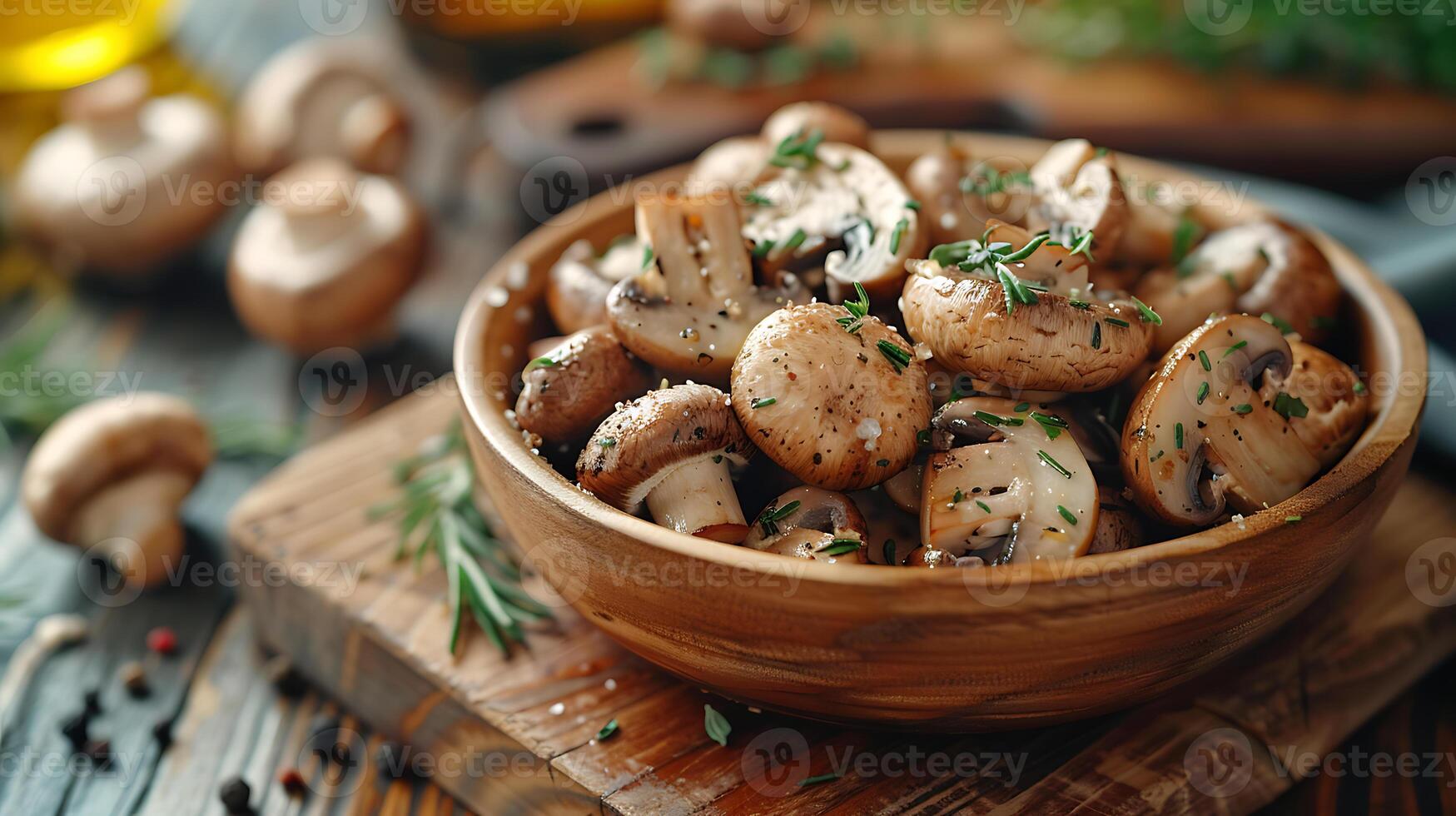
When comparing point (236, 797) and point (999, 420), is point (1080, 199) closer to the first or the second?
point (999, 420)

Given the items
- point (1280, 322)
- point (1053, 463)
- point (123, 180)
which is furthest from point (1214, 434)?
point (123, 180)

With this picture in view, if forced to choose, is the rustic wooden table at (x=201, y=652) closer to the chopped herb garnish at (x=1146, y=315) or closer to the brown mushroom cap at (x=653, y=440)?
the brown mushroom cap at (x=653, y=440)

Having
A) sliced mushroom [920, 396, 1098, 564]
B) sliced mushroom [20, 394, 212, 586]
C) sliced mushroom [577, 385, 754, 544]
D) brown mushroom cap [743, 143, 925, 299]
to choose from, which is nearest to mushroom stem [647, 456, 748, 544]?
sliced mushroom [577, 385, 754, 544]

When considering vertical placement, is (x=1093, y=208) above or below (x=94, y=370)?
above

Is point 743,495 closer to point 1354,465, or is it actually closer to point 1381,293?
point 1354,465

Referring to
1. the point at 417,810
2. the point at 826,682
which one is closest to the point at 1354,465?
Result: the point at 826,682

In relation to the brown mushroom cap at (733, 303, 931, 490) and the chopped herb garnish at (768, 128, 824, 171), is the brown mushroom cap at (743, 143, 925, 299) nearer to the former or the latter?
the chopped herb garnish at (768, 128, 824, 171)
